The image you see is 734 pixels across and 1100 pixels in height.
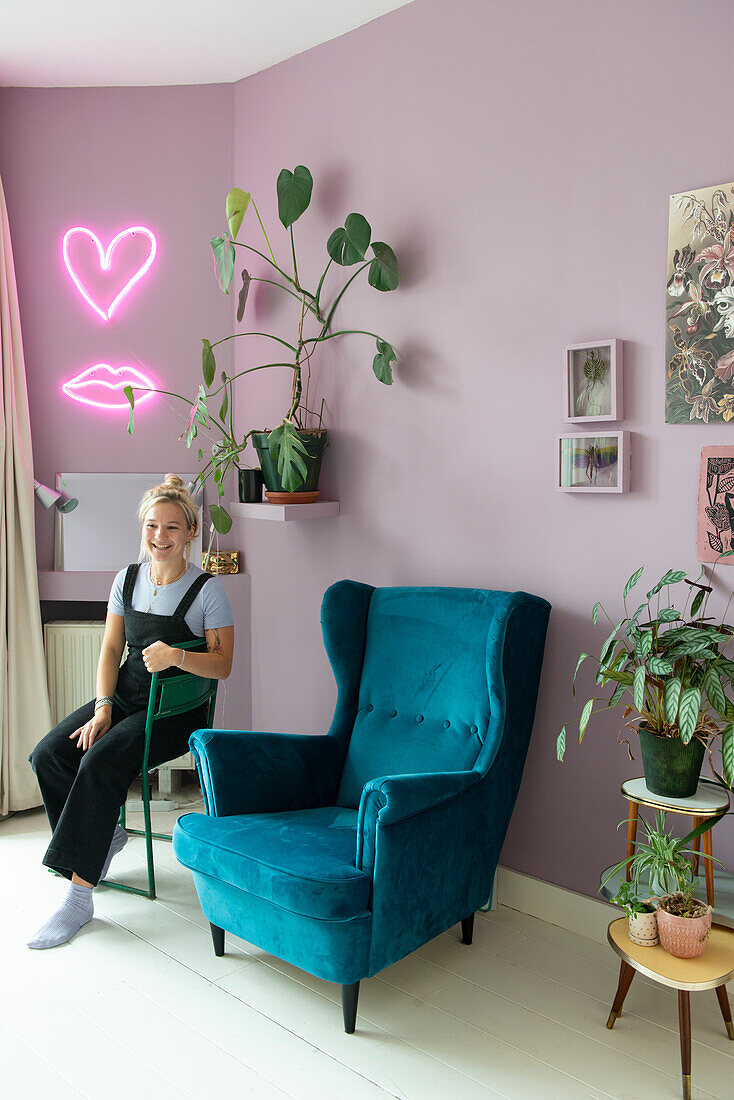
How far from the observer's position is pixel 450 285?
2.85 meters

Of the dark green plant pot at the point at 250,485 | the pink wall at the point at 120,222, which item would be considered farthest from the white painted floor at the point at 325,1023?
the pink wall at the point at 120,222

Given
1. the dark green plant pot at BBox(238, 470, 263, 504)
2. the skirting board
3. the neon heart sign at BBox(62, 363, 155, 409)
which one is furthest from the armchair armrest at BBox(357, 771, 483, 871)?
the neon heart sign at BBox(62, 363, 155, 409)

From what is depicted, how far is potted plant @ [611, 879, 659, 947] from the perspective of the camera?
2004mm

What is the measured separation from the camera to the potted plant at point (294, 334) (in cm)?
293

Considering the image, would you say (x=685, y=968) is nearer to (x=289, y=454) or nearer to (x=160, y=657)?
(x=160, y=657)

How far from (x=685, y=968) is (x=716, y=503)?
1.08 m

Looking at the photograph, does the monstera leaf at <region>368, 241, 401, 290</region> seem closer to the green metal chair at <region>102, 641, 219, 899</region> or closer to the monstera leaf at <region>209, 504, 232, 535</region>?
the monstera leaf at <region>209, 504, 232, 535</region>

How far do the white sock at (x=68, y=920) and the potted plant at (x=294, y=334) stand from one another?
50.7 inches

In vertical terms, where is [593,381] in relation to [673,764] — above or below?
above

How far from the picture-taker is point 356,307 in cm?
316

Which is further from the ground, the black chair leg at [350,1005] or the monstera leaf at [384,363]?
the monstera leaf at [384,363]

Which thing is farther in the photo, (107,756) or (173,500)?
(173,500)

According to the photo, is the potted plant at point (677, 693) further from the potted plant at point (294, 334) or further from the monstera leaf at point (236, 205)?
the monstera leaf at point (236, 205)

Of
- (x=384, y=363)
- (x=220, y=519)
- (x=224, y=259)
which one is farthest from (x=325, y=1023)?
(x=224, y=259)
